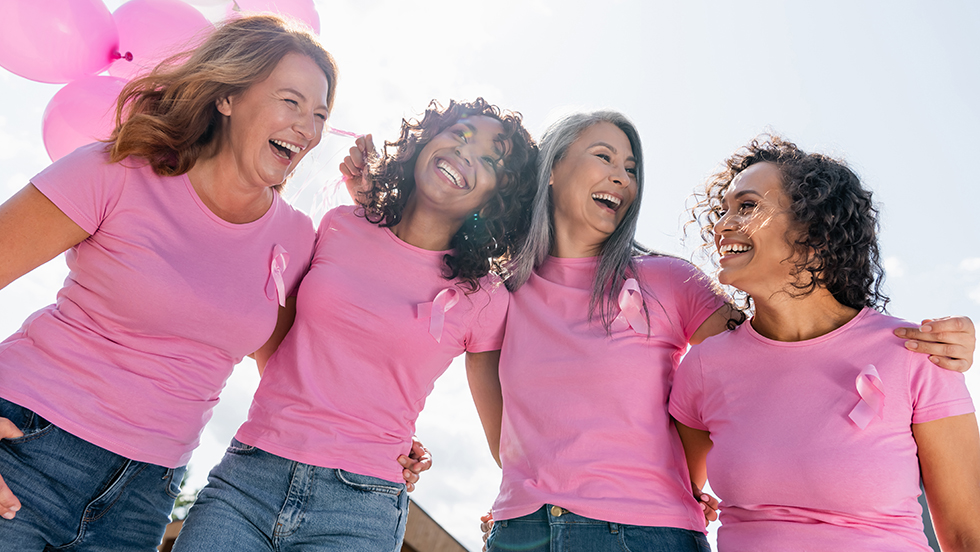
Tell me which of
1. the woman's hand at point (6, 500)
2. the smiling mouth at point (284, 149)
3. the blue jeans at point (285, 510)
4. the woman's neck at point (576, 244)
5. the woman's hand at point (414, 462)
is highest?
the woman's neck at point (576, 244)

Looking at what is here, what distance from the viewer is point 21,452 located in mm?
1636

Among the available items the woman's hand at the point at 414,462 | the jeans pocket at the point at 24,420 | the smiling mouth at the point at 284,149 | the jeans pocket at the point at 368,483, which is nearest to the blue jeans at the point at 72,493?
the jeans pocket at the point at 24,420

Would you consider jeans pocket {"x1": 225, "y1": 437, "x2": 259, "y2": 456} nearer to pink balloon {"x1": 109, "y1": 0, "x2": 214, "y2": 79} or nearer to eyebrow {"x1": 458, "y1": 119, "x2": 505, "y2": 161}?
eyebrow {"x1": 458, "y1": 119, "x2": 505, "y2": 161}

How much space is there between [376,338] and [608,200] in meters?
1.04

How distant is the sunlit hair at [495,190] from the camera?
2486 mm

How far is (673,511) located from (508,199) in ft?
4.15

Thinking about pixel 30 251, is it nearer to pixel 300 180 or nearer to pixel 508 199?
pixel 300 180

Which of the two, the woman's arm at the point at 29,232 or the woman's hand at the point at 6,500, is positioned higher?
the woman's arm at the point at 29,232

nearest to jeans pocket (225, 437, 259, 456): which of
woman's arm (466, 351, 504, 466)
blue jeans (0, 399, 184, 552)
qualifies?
blue jeans (0, 399, 184, 552)

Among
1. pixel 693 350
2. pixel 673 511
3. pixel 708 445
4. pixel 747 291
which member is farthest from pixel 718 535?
pixel 747 291

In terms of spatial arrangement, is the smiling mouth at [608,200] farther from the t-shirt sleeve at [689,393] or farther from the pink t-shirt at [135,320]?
the pink t-shirt at [135,320]

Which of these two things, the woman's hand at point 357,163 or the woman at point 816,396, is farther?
the woman's hand at point 357,163

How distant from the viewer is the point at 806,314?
1.97 metres

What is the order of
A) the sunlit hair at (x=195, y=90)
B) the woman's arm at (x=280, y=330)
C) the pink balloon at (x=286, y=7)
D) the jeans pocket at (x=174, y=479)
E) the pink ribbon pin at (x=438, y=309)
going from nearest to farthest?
1. the jeans pocket at (x=174, y=479)
2. the sunlit hair at (x=195, y=90)
3. the pink ribbon pin at (x=438, y=309)
4. the woman's arm at (x=280, y=330)
5. the pink balloon at (x=286, y=7)
